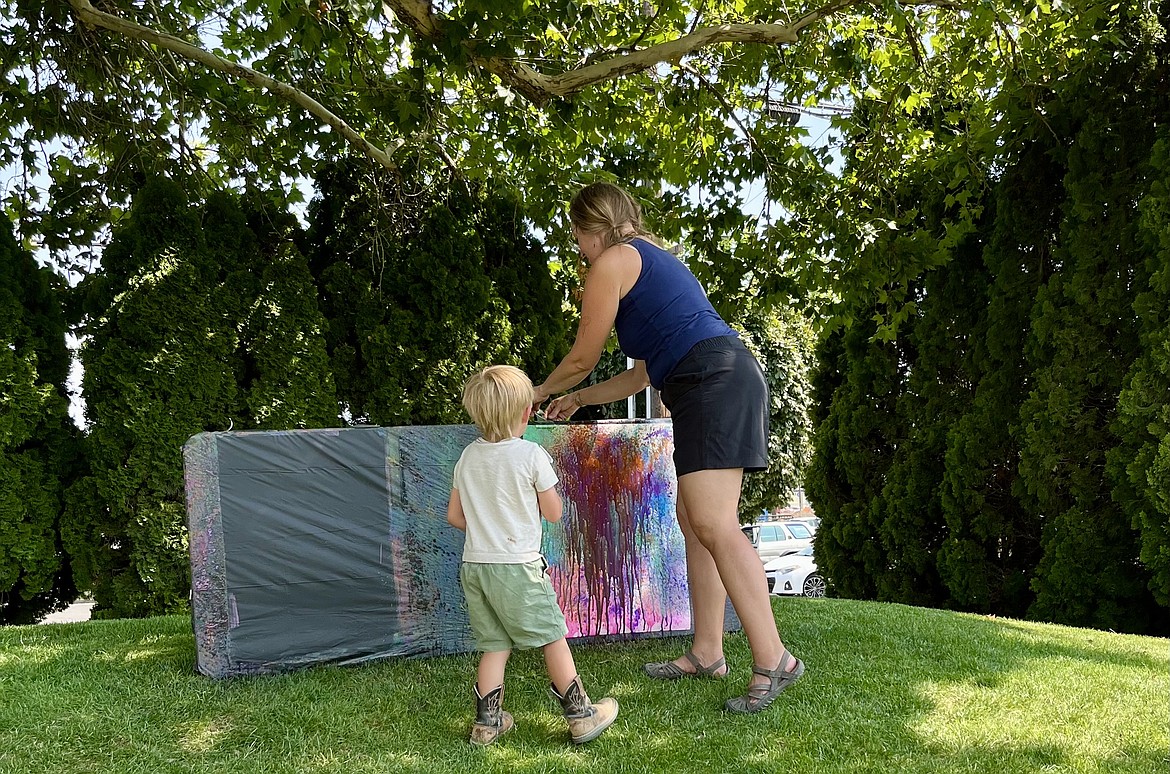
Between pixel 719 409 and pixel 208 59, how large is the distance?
12.2 ft

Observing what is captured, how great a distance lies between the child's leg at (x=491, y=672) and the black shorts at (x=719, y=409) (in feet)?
2.65

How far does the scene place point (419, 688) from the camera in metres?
3.00

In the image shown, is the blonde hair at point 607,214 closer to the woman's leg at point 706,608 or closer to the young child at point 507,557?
the young child at point 507,557

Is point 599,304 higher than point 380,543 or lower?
higher

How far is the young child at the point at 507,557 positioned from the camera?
254cm

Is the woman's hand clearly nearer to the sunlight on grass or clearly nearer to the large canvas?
the large canvas

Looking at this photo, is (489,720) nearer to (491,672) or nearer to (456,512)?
(491,672)

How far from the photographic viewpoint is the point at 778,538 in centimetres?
1647

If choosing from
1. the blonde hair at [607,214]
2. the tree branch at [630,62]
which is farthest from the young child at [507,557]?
the tree branch at [630,62]

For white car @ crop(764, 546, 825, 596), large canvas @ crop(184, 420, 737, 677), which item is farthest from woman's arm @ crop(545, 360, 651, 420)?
white car @ crop(764, 546, 825, 596)

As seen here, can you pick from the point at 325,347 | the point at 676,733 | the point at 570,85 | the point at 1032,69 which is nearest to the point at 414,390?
the point at 325,347

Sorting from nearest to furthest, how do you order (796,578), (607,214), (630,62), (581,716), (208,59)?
(581,716) → (607,214) → (630,62) → (208,59) → (796,578)

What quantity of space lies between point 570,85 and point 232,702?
3.06m

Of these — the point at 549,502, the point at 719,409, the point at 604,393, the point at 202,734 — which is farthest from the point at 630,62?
the point at 202,734
